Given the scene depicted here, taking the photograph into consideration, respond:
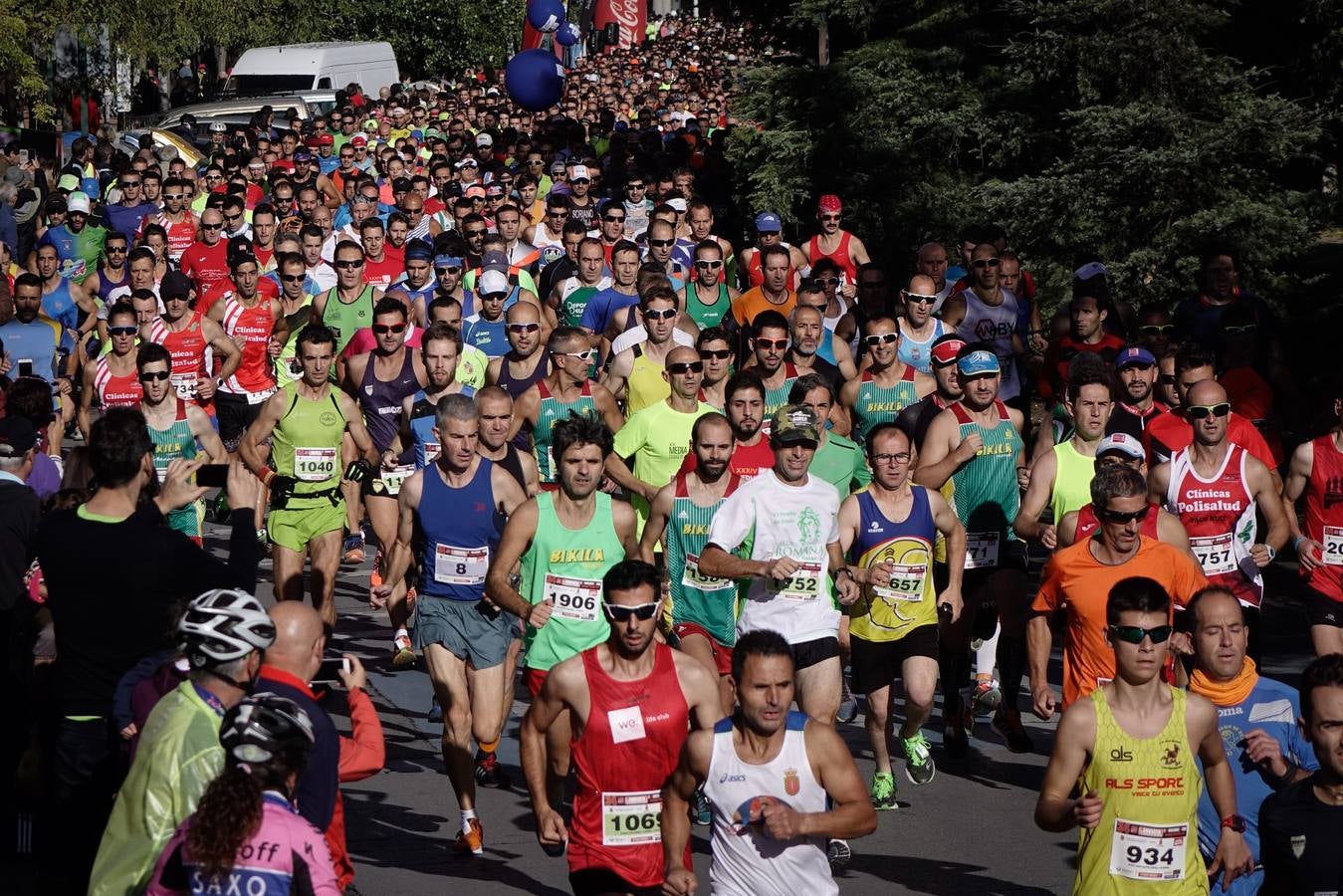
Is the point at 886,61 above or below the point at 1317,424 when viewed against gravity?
above

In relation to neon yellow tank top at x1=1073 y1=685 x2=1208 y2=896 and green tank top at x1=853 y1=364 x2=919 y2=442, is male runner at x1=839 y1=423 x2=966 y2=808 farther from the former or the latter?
neon yellow tank top at x1=1073 y1=685 x2=1208 y2=896

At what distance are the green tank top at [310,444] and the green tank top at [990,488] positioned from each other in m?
3.71

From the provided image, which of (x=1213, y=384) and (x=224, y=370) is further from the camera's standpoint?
(x=224, y=370)

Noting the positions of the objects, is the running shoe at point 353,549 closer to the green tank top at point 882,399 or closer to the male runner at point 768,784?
the green tank top at point 882,399

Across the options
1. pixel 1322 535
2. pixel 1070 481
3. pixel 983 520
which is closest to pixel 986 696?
pixel 983 520

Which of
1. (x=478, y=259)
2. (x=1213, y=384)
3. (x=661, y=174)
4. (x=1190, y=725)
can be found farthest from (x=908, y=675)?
(x=661, y=174)

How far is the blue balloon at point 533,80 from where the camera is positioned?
31.6 meters

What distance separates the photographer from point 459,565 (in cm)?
908

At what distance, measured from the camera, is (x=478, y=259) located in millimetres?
17266

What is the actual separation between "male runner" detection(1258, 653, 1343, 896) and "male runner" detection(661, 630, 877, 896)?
1.17 meters

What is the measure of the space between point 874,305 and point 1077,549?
6.18 metres

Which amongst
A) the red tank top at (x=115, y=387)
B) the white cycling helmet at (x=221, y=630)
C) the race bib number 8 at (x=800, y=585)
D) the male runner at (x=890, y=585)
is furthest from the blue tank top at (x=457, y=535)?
the red tank top at (x=115, y=387)

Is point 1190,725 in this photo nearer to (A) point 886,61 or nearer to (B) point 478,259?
(B) point 478,259

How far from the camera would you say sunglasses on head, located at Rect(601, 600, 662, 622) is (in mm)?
6680
